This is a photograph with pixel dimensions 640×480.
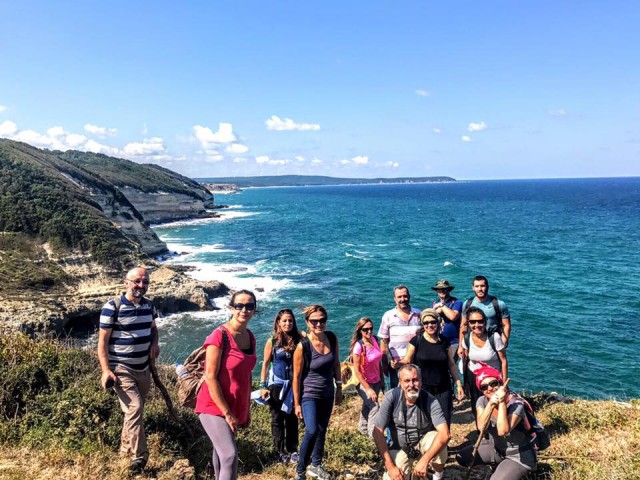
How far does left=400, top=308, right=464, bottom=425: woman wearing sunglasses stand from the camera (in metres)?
5.46

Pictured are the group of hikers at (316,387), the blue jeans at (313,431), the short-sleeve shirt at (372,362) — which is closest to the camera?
the group of hikers at (316,387)

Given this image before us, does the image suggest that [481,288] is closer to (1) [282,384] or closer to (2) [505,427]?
(2) [505,427]

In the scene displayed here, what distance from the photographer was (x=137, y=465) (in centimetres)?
463

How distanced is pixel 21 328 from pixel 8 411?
16.8 m

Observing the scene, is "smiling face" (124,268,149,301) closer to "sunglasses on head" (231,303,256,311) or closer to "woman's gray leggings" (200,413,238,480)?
"sunglasses on head" (231,303,256,311)

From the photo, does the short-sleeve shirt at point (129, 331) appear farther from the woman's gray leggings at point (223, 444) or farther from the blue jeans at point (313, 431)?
the blue jeans at point (313, 431)

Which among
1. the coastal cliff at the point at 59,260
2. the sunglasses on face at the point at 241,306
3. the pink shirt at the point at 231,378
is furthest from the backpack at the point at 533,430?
the coastal cliff at the point at 59,260

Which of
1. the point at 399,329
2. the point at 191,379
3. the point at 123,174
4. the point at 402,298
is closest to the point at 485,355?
the point at 399,329

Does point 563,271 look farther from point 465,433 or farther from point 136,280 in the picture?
point 136,280

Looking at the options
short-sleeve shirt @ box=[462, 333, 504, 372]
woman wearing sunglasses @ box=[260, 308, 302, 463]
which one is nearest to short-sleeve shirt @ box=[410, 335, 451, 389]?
short-sleeve shirt @ box=[462, 333, 504, 372]

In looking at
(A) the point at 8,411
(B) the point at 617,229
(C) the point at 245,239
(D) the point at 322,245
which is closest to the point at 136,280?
(A) the point at 8,411

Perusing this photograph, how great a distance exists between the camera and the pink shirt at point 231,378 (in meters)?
3.98

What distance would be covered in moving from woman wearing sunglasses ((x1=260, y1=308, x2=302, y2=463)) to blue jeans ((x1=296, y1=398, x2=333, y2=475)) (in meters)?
0.60

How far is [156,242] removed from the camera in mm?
46719
